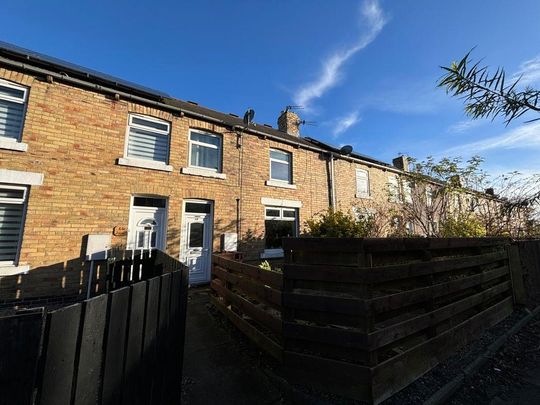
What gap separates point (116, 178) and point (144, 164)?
2.79 feet

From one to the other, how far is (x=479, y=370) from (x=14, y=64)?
10763mm

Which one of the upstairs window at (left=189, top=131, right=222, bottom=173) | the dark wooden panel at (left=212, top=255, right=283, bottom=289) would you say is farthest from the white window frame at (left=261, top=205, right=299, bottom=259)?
the dark wooden panel at (left=212, top=255, right=283, bottom=289)

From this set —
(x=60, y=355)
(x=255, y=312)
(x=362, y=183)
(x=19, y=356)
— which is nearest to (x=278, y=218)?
(x=362, y=183)

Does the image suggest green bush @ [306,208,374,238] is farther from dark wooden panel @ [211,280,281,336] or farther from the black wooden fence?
the black wooden fence

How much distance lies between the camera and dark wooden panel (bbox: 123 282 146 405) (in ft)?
5.80

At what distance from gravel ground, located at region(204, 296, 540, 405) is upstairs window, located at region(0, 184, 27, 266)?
5563 mm

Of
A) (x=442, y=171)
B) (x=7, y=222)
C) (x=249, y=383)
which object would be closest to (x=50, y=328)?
(x=249, y=383)

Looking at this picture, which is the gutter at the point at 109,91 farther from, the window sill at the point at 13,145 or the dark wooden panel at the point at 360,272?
the dark wooden panel at the point at 360,272

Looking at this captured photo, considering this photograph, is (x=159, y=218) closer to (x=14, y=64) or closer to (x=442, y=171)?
(x=14, y=64)

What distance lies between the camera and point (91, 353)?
4.82 ft

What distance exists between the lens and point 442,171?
Result: 8281 mm

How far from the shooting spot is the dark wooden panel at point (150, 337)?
6.56ft

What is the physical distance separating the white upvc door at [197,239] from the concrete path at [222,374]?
3.87 m

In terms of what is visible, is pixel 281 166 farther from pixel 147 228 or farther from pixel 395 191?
pixel 395 191
